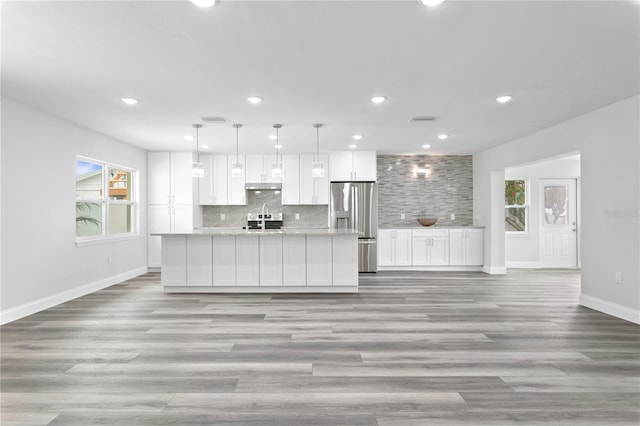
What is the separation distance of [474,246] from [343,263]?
362 centimetres

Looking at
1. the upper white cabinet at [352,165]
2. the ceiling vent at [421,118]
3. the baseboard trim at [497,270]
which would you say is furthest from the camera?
the upper white cabinet at [352,165]

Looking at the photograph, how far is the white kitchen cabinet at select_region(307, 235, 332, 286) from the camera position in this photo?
17.7ft

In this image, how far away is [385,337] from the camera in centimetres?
345

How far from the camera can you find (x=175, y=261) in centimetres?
547

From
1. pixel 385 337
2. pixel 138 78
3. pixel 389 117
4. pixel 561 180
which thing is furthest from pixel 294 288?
pixel 561 180

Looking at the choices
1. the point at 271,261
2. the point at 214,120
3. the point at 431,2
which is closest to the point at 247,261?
the point at 271,261

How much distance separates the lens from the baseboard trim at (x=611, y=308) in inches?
157

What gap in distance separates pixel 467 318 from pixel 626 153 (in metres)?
2.60

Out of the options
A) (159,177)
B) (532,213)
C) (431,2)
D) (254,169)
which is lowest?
(532,213)

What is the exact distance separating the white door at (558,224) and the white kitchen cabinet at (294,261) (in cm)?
585

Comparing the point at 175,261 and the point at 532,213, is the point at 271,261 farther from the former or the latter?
the point at 532,213

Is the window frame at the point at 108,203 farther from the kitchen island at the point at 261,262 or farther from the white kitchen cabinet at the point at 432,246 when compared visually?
the white kitchen cabinet at the point at 432,246

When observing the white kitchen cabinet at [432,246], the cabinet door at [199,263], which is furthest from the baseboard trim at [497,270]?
the cabinet door at [199,263]

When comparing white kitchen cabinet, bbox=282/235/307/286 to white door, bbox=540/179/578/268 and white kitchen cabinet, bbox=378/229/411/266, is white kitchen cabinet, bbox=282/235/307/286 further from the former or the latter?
white door, bbox=540/179/578/268
